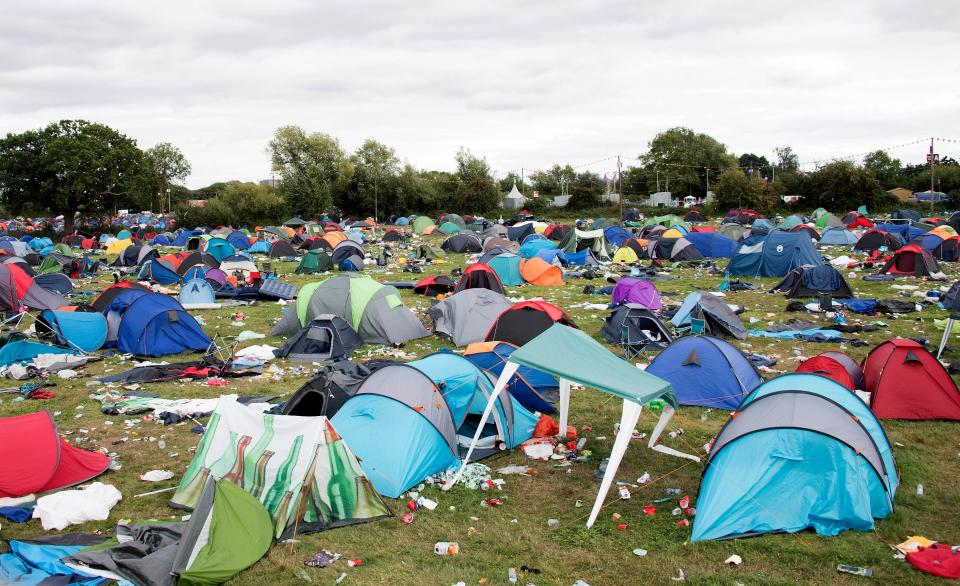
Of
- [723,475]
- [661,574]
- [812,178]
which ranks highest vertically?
[812,178]

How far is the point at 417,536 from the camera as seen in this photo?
295 inches

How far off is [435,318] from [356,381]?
624 centimetres

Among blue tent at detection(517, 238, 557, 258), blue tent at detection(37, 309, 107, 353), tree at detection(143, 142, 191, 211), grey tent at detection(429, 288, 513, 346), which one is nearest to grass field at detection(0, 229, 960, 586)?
blue tent at detection(37, 309, 107, 353)

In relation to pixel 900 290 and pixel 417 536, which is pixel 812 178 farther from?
pixel 417 536

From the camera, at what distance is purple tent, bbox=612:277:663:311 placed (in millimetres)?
19141

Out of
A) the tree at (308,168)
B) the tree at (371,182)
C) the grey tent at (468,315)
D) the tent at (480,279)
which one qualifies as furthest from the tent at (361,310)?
the tree at (371,182)

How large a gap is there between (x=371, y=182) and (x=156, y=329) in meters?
51.4

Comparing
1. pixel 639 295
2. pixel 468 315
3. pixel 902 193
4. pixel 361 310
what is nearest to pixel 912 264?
pixel 639 295

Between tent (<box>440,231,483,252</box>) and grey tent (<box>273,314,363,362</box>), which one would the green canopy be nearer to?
grey tent (<box>273,314,363,362</box>)

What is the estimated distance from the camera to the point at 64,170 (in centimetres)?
4703

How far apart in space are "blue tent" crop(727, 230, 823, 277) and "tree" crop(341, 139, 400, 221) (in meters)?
43.6

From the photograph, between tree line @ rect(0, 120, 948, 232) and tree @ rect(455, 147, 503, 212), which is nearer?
tree line @ rect(0, 120, 948, 232)

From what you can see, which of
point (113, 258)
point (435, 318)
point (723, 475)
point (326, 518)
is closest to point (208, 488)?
point (326, 518)

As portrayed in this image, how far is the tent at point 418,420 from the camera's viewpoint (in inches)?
340
